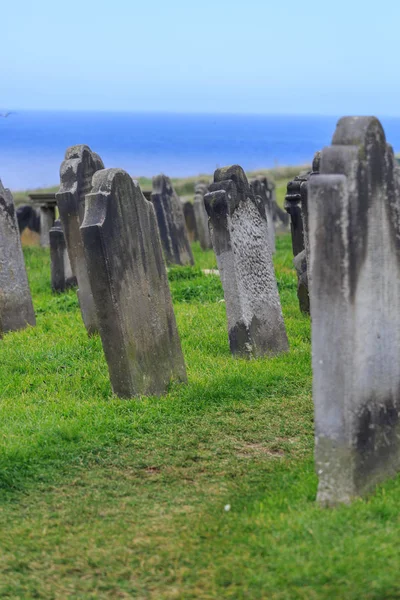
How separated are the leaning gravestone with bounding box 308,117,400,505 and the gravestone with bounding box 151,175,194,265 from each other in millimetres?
11943

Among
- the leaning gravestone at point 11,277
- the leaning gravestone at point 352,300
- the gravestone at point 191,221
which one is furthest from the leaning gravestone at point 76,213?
the gravestone at point 191,221

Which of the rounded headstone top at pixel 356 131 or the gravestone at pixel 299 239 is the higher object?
the rounded headstone top at pixel 356 131

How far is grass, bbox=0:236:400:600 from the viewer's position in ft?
14.8

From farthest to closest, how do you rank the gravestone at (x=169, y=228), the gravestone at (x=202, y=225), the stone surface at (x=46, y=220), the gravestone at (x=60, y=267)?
the gravestone at (x=202, y=225) → the stone surface at (x=46, y=220) → the gravestone at (x=169, y=228) → the gravestone at (x=60, y=267)

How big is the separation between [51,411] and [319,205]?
335 centimetres

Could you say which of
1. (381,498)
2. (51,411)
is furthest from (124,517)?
(51,411)

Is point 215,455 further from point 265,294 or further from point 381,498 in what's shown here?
point 265,294

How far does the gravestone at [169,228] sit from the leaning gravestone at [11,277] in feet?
19.4

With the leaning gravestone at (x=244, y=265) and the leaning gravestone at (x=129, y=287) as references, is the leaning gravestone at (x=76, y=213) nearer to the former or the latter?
the leaning gravestone at (x=244, y=265)

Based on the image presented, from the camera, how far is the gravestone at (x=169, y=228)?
17.2 metres

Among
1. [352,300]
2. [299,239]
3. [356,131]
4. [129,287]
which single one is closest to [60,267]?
[299,239]

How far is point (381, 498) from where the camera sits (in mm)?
5164

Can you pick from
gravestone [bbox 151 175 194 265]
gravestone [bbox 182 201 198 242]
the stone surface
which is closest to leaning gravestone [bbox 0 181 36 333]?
gravestone [bbox 151 175 194 265]

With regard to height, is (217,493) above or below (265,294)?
below
